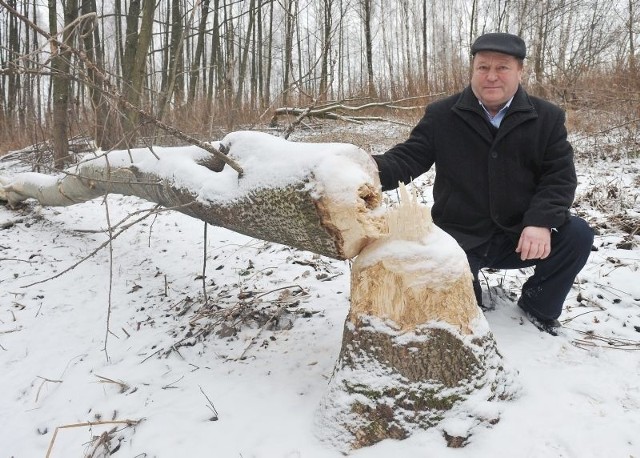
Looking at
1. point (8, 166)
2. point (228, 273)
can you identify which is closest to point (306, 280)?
point (228, 273)

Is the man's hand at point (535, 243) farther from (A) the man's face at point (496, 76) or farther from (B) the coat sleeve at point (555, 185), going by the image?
(A) the man's face at point (496, 76)

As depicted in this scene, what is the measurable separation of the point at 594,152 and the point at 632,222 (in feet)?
8.03

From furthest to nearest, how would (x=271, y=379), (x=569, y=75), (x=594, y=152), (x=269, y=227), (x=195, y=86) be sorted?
(x=195, y=86), (x=569, y=75), (x=594, y=152), (x=271, y=379), (x=269, y=227)

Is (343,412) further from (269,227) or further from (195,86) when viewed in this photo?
(195,86)

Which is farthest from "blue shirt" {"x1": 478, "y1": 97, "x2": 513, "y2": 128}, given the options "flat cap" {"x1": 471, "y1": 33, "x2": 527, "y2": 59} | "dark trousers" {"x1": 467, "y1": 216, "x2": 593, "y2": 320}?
"dark trousers" {"x1": 467, "y1": 216, "x2": 593, "y2": 320}

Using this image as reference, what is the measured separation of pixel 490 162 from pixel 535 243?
0.46 meters

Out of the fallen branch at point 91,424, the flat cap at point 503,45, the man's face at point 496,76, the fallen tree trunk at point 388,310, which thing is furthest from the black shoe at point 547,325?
the fallen branch at point 91,424

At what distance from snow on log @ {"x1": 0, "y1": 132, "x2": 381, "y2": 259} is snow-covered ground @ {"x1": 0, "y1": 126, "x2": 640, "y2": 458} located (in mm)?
511

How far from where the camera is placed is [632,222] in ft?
9.99

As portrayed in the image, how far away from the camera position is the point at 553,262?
1.94 meters

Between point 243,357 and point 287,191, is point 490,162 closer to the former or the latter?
point 287,191

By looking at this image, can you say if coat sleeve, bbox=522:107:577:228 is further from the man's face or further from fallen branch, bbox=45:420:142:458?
fallen branch, bbox=45:420:142:458

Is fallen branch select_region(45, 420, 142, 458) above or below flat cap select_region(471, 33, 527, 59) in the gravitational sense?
below

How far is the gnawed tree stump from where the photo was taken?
1444 millimetres
